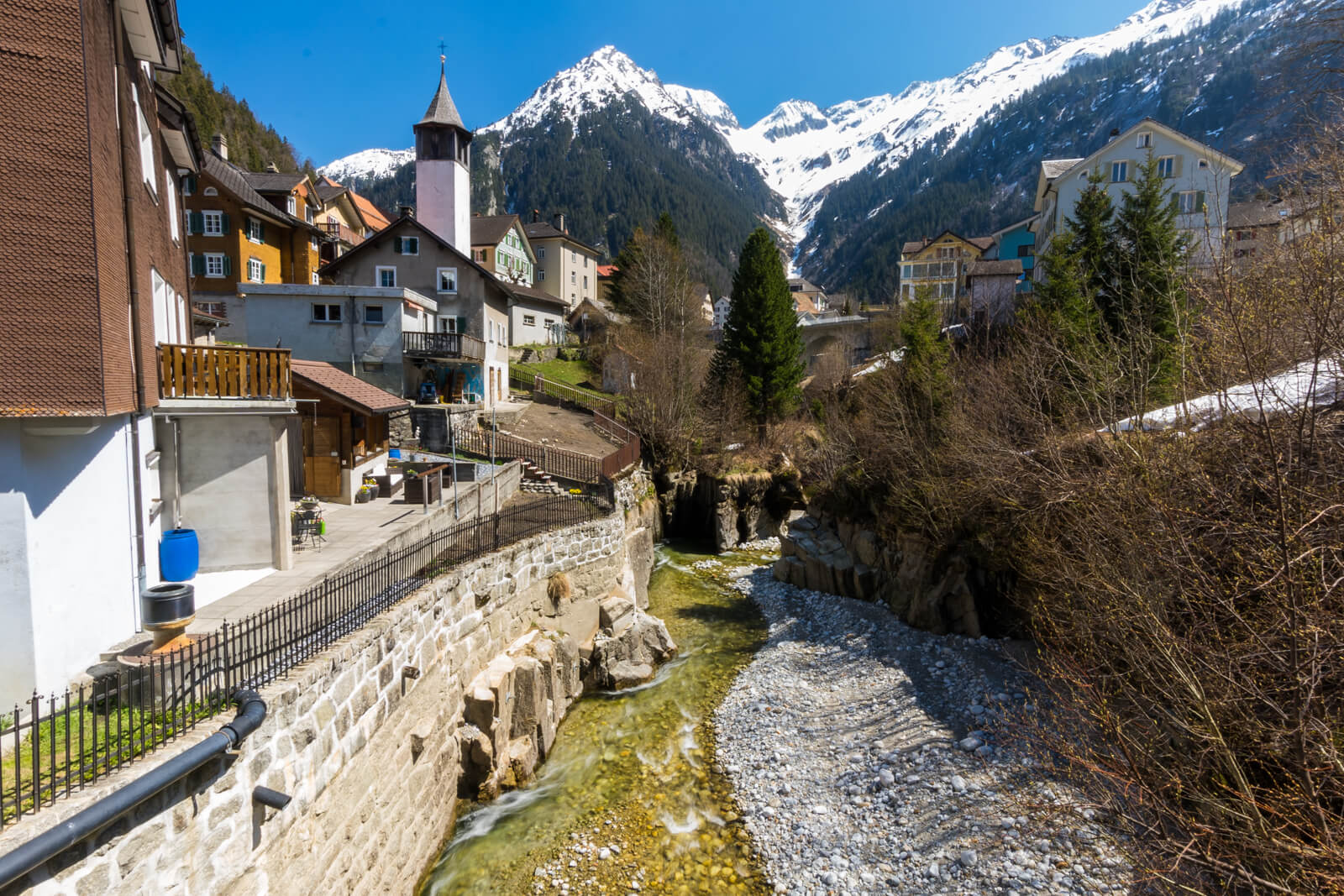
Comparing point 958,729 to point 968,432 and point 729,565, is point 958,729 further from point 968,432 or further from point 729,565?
point 729,565

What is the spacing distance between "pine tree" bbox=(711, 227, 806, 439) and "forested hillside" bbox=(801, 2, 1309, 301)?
273 feet

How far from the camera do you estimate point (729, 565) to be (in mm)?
26438

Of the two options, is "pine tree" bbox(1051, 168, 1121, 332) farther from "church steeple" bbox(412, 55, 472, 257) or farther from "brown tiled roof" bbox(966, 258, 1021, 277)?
"church steeple" bbox(412, 55, 472, 257)

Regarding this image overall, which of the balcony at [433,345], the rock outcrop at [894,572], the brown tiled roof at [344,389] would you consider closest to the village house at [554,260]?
the balcony at [433,345]

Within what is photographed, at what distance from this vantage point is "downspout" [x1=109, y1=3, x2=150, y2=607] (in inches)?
373

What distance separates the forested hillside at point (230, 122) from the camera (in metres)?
68.1

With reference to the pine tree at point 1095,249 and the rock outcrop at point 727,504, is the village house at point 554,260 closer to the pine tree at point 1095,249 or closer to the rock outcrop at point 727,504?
the rock outcrop at point 727,504

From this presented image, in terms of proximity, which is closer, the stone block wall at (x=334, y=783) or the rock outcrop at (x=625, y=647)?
the stone block wall at (x=334, y=783)

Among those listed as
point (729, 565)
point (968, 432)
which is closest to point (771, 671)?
point (968, 432)

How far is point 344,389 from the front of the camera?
18484mm

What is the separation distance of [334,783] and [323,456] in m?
12.8

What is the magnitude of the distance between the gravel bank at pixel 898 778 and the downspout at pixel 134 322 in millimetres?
10940

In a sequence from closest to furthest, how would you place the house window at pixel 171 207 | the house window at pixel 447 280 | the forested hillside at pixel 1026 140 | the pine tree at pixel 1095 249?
the house window at pixel 171 207, the pine tree at pixel 1095 249, the house window at pixel 447 280, the forested hillside at pixel 1026 140

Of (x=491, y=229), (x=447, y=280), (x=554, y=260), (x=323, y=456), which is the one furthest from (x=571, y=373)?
(x=323, y=456)
